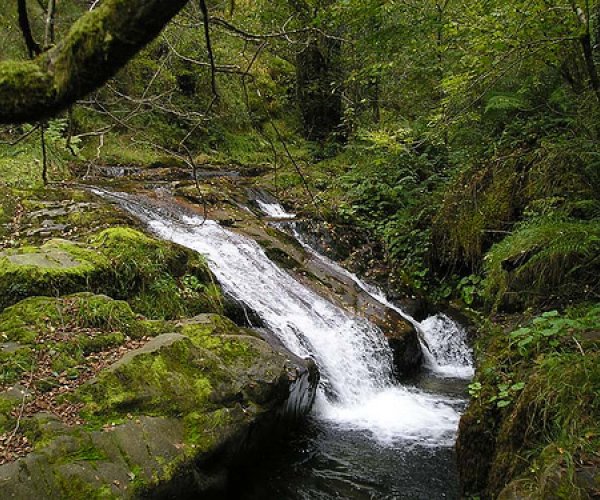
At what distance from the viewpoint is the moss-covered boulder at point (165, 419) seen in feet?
11.1

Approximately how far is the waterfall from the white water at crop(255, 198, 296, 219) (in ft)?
6.79

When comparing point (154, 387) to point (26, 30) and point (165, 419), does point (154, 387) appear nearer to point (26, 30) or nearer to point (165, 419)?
point (165, 419)

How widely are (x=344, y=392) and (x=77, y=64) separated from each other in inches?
214

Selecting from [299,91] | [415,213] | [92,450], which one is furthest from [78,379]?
[299,91]

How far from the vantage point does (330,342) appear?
689cm

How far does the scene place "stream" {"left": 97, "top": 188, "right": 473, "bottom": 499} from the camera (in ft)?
15.3

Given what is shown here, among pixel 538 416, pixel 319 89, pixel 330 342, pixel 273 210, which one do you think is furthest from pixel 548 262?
pixel 319 89

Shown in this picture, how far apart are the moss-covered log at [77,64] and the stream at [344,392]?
375cm

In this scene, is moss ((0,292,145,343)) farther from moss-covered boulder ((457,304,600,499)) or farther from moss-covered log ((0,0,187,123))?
moss-covered log ((0,0,187,123))

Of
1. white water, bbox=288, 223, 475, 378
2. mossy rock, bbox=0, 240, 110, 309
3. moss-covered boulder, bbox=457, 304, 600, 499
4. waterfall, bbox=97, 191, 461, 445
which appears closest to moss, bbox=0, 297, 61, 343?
mossy rock, bbox=0, 240, 110, 309

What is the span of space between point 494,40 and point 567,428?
3.95m

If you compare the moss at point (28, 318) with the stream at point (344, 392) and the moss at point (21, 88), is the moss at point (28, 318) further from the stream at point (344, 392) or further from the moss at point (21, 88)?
the moss at point (21, 88)

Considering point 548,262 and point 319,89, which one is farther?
point 319,89

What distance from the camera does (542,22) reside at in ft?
A: 16.5
